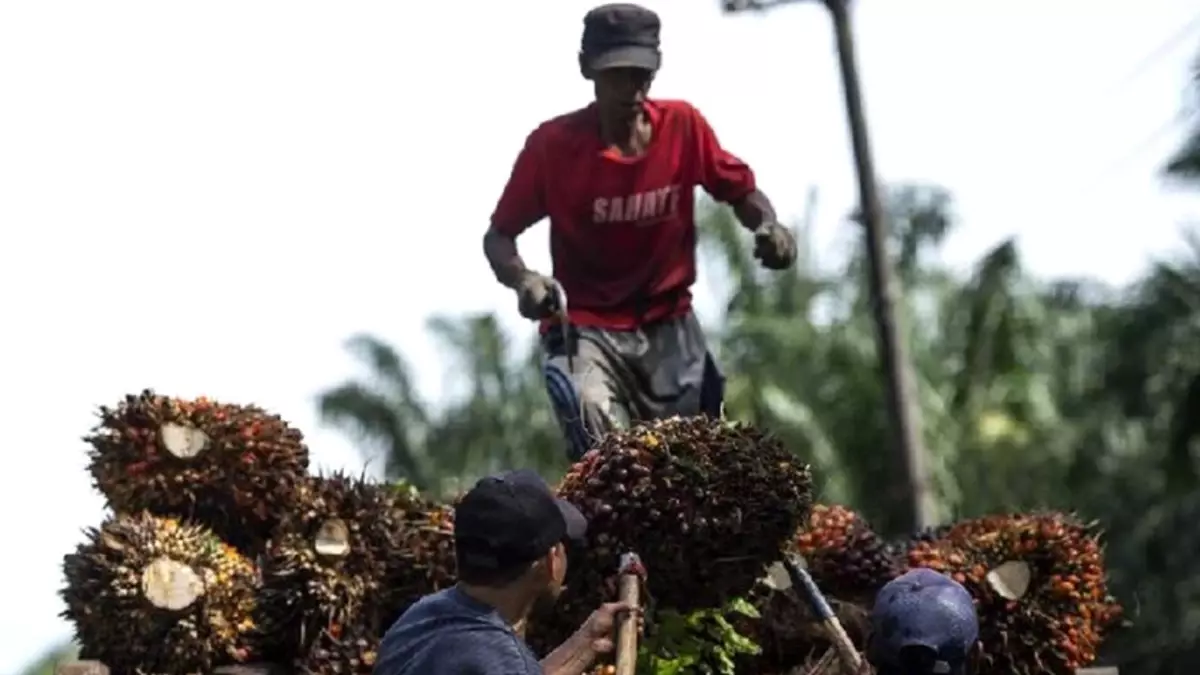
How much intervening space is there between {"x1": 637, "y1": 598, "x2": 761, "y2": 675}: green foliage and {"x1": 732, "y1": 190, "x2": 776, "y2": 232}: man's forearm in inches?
71.3

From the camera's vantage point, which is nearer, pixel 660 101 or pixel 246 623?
pixel 246 623

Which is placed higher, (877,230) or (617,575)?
(617,575)

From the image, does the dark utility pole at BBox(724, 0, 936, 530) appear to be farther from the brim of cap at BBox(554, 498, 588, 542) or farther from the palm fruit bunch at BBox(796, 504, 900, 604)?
the brim of cap at BBox(554, 498, 588, 542)

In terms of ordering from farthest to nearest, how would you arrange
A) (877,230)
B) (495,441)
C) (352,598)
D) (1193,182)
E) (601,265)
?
(495,441), (1193,182), (877,230), (601,265), (352,598)

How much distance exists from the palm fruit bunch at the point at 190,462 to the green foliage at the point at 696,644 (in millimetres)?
1315

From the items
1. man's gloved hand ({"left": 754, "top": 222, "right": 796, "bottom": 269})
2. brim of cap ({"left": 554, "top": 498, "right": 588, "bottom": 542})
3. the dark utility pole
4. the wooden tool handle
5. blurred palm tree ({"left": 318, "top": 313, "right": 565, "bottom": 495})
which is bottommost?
blurred palm tree ({"left": 318, "top": 313, "right": 565, "bottom": 495})

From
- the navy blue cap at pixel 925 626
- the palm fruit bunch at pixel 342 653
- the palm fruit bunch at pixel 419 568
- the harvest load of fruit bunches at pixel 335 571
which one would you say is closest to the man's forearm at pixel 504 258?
the harvest load of fruit bunches at pixel 335 571

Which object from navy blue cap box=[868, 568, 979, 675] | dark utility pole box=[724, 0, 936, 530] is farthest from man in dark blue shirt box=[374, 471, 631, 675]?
dark utility pole box=[724, 0, 936, 530]

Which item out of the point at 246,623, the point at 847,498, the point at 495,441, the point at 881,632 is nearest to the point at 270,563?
the point at 246,623

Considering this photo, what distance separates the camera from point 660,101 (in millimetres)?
8242

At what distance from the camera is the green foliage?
21.7 ft

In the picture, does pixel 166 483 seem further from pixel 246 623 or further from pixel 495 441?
pixel 495 441

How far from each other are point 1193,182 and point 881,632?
2072 centimetres

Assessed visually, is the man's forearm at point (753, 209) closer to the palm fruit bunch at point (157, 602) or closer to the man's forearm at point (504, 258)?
Answer: the man's forearm at point (504, 258)
